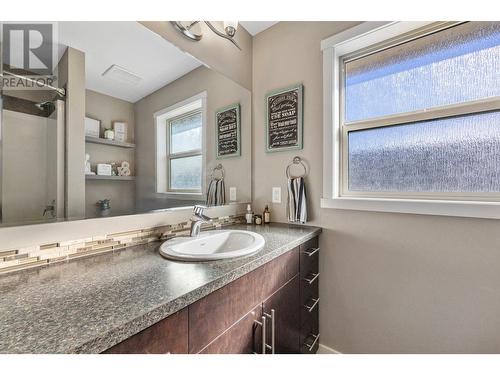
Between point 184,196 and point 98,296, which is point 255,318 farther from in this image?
point 184,196

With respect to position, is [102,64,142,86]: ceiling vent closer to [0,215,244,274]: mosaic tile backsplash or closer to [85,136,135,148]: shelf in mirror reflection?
[85,136,135,148]: shelf in mirror reflection

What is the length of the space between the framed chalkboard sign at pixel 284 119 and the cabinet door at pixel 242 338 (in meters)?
1.06

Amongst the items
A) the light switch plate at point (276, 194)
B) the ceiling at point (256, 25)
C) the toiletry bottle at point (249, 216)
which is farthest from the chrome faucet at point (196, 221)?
the ceiling at point (256, 25)

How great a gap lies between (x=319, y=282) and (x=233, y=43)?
1754mm

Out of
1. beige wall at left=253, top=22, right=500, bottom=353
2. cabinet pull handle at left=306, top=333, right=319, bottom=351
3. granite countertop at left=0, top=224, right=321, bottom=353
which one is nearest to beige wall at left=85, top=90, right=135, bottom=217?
granite countertop at left=0, top=224, right=321, bottom=353

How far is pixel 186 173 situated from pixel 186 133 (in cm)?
24

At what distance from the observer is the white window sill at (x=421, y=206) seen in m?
0.99

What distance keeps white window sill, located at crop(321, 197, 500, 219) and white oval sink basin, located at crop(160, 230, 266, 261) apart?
578mm

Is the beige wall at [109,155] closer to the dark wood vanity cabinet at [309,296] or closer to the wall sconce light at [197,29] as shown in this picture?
the wall sconce light at [197,29]

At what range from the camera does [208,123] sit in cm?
148
